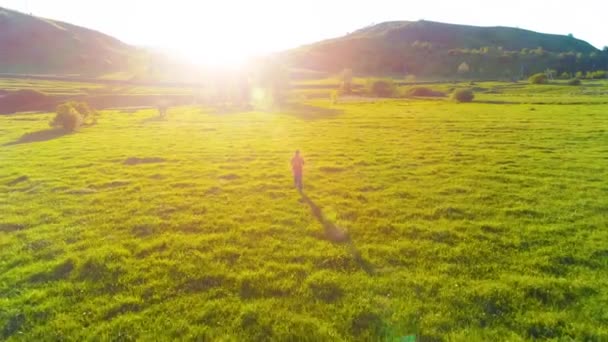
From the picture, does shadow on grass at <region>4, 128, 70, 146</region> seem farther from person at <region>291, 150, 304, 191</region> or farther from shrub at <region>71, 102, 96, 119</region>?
person at <region>291, 150, 304, 191</region>

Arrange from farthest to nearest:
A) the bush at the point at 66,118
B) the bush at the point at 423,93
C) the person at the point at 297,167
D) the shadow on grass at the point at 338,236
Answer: the bush at the point at 423,93, the bush at the point at 66,118, the person at the point at 297,167, the shadow on grass at the point at 338,236

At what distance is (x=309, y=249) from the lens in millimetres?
10211

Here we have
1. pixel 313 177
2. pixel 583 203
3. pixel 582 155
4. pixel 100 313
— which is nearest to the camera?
pixel 100 313

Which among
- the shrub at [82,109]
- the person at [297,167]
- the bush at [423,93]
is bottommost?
the person at [297,167]

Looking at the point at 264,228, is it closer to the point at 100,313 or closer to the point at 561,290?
the point at 100,313

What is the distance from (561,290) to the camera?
26.0ft

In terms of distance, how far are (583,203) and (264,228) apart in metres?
14.1

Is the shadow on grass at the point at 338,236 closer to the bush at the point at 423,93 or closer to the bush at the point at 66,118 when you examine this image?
the bush at the point at 66,118

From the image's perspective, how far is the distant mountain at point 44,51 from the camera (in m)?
164

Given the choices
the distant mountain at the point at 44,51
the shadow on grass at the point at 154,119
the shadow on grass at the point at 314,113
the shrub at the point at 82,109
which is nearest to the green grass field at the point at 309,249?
the shadow on grass at the point at 154,119

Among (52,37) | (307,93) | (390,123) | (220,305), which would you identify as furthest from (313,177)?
(52,37)

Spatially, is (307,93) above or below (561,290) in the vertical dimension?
above

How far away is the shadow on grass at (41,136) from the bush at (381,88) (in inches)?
3326

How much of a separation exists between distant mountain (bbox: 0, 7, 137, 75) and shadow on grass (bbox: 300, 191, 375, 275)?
7706 inches
